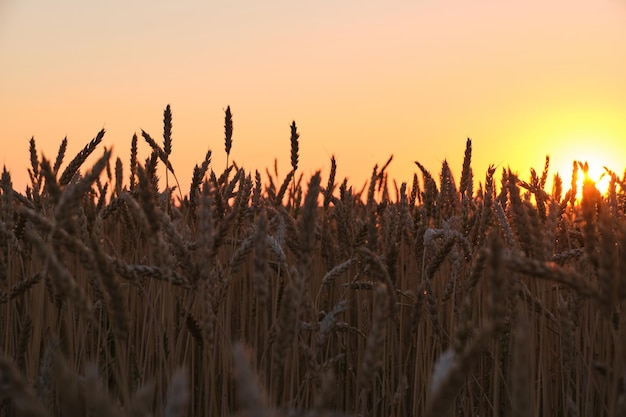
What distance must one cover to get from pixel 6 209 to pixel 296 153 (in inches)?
56.9

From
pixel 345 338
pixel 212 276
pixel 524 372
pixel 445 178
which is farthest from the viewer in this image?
pixel 445 178

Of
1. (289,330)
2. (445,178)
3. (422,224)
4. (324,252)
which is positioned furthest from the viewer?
(445,178)

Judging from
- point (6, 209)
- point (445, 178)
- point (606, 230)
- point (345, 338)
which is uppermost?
point (445, 178)

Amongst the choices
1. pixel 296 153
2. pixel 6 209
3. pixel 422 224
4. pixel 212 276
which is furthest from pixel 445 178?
pixel 6 209

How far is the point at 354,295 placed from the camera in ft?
11.3

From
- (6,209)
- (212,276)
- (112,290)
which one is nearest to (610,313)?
(112,290)

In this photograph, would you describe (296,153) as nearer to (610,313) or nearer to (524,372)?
(610,313)

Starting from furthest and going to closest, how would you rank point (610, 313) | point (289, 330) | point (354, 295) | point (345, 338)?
1. point (354, 295)
2. point (345, 338)
3. point (289, 330)
4. point (610, 313)

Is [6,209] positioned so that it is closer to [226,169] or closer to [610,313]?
[226,169]

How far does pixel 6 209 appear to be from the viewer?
1914 millimetres

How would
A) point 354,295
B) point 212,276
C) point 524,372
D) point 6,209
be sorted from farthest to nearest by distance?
point 354,295 → point 6,209 → point 212,276 → point 524,372

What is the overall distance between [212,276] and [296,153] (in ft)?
4.92

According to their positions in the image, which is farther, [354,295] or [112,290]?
[354,295]

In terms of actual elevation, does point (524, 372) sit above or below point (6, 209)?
below
